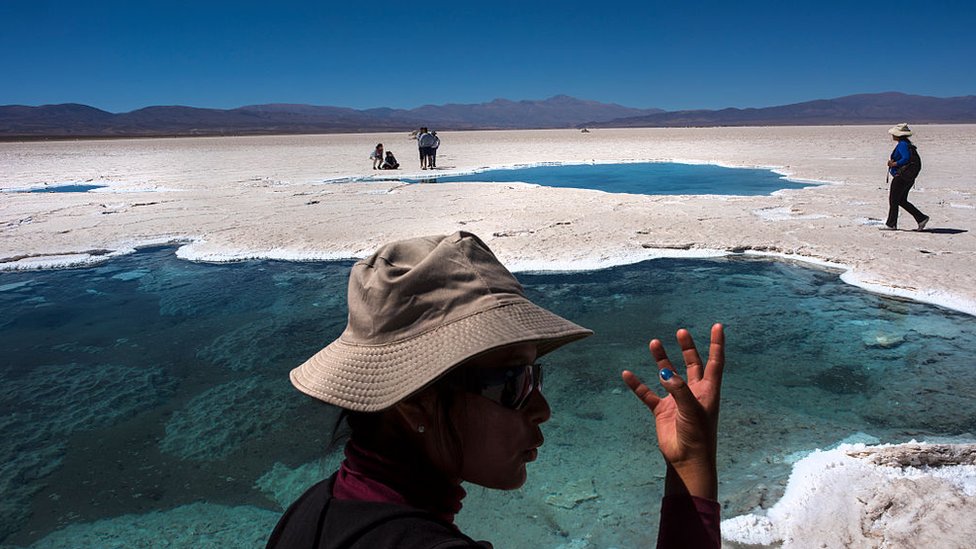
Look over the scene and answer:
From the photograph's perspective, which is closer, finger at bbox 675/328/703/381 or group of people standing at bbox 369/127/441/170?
finger at bbox 675/328/703/381

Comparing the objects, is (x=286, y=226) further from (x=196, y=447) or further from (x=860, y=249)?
(x=860, y=249)

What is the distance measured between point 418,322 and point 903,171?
879cm

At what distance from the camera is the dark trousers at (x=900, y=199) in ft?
26.0

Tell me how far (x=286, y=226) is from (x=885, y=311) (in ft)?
26.6

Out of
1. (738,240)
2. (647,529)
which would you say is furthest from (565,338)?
(738,240)

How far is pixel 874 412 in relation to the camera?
373 cm

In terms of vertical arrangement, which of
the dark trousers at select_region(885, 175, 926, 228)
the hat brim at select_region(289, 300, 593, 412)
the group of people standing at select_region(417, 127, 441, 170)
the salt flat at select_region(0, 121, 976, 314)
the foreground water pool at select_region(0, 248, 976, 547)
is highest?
the group of people standing at select_region(417, 127, 441, 170)

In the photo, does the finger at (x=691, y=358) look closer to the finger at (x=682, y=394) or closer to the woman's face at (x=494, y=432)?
the finger at (x=682, y=394)

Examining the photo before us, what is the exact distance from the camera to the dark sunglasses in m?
1.19

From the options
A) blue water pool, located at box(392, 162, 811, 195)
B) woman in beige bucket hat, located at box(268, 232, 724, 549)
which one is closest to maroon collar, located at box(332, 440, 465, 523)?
woman in beige bucket hat, located at box(268, 232, 724, 549)

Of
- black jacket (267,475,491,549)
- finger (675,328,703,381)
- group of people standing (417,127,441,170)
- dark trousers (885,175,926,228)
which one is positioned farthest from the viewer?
group of people standing (417,127,441,170)

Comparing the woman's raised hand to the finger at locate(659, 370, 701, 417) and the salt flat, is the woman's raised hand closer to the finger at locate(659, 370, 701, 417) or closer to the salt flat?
the finger at locate(659, 370, 701, 417)

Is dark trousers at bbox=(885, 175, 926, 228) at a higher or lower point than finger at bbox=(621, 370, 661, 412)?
lower

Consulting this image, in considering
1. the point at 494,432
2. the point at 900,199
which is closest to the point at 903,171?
the point at 900,199
